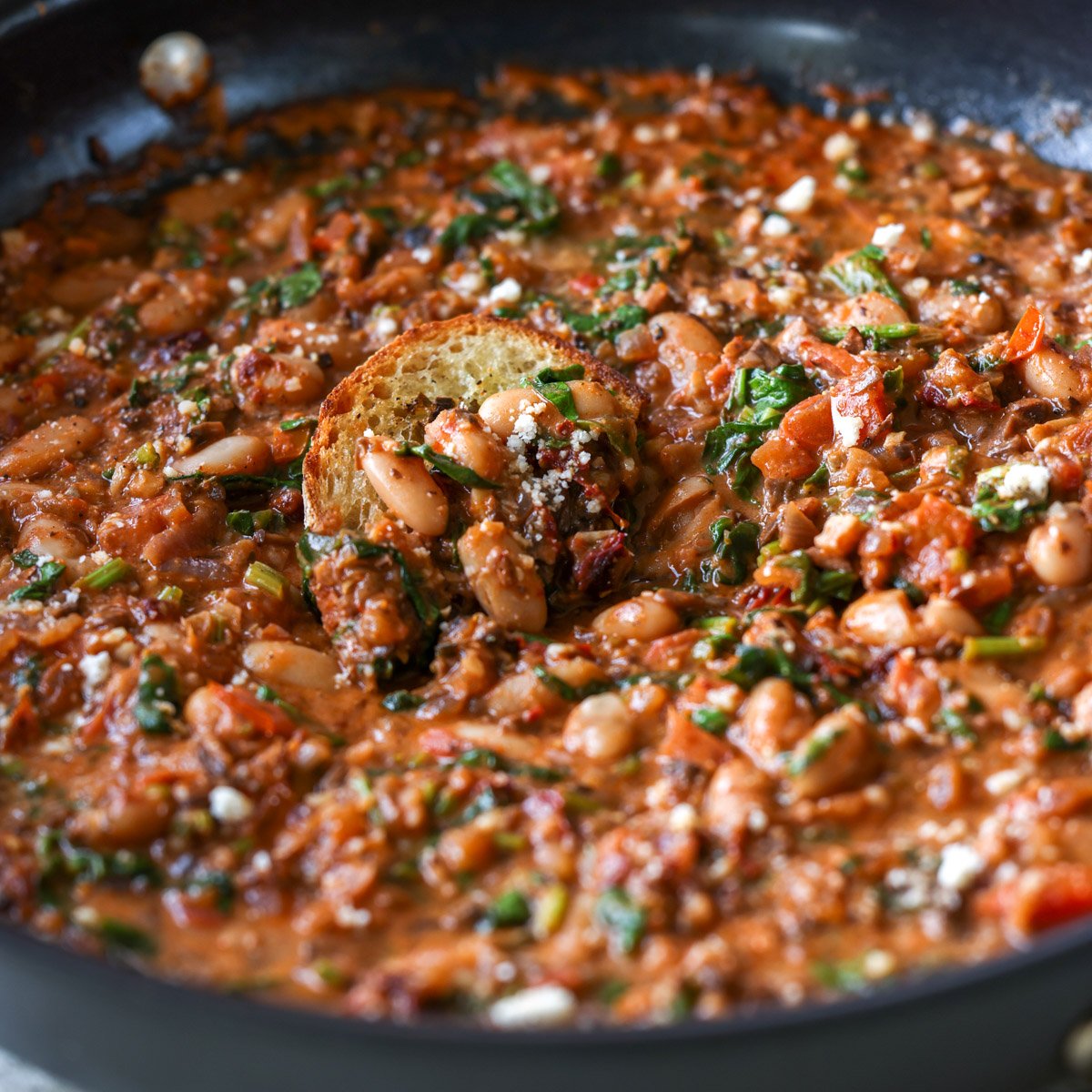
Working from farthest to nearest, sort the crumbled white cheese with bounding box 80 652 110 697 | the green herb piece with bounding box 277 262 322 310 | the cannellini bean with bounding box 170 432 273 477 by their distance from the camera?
the green herb piece with bounding box 277 262 322 310
the cannellini bean with bounding box 170 432 273 477
the crumbled white cheese with bounding box 80 652 110 697

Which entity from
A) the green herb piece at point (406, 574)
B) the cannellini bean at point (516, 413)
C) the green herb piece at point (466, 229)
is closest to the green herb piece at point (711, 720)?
the green herb piece at point (406, 574)

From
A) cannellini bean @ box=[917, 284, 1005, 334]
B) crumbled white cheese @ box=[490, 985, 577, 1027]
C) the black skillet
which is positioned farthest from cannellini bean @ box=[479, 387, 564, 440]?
the black skillet

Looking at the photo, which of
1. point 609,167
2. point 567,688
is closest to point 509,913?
point 567,688

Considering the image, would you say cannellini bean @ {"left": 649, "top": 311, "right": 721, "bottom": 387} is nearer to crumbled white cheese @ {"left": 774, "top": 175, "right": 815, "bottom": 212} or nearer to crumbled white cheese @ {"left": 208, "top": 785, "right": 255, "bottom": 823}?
crumbled white cheese @ {"left": 774, "top": 175, "right": 815, "bottom": 212}

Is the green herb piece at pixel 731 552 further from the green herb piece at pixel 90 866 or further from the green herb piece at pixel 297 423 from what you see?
the green herb piece at pixel 90 866

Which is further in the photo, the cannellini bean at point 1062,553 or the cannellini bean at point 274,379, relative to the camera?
the cannellini bean at point 274,379

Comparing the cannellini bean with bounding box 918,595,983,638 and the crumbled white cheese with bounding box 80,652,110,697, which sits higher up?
the crumbled white cheese with bounding box 80,652,110,697

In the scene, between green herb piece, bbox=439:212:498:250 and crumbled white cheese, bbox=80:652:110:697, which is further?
green herb piece, bbox=439:212:498:250
